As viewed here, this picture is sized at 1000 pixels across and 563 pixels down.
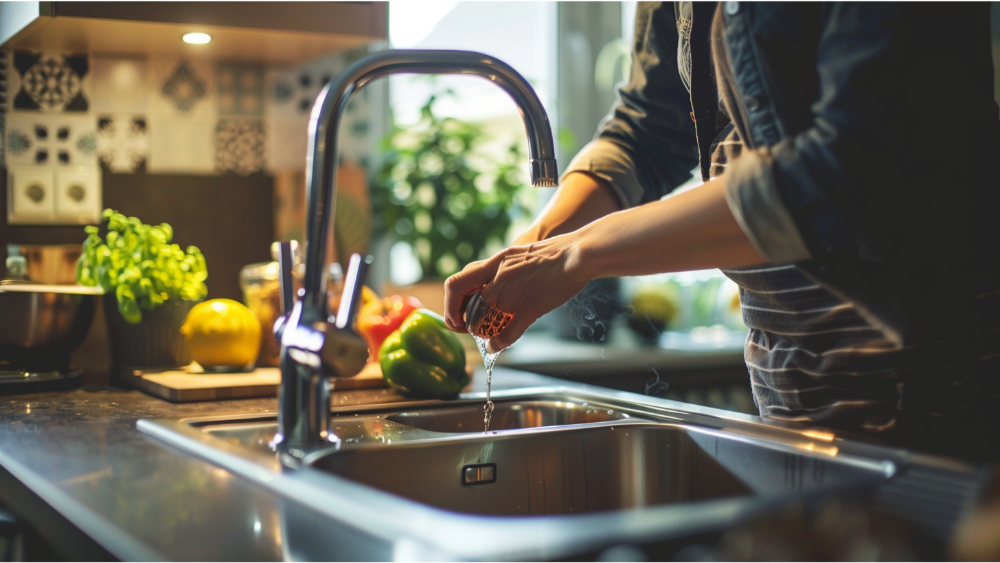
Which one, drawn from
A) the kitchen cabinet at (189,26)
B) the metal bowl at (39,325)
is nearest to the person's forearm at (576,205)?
the kitchen cabinet at (189,26)

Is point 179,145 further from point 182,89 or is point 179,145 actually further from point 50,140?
point 50,140

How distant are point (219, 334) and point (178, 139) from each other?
1.77 feet

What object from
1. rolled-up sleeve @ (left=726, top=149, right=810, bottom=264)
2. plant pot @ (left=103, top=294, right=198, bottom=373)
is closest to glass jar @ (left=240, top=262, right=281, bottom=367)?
plant pot @ (left=103, top=294, right=198, bottom=373)

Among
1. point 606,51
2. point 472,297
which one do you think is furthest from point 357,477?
point 606,51

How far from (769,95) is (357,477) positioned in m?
0.53

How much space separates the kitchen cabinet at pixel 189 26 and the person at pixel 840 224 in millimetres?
645

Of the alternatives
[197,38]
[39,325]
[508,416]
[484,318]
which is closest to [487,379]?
[508,416]

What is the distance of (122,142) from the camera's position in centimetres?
169

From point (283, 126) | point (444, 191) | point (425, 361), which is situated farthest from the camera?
point (444, 191)

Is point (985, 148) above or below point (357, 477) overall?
above

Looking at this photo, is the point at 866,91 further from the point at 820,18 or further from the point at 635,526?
the point at 635,526

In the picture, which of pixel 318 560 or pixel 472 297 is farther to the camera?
pixel 472 297

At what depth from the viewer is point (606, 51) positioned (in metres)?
3.10

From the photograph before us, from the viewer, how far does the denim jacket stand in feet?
2.36
